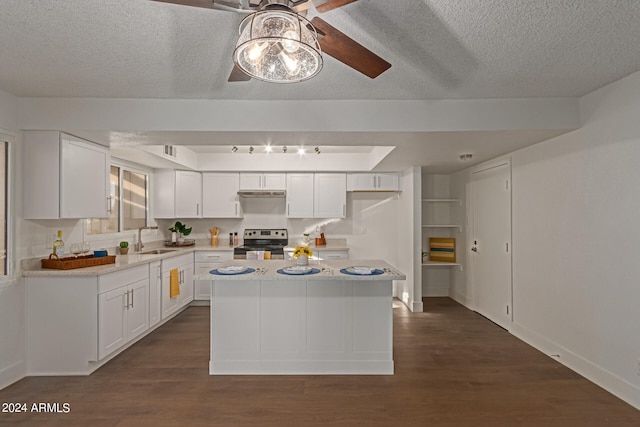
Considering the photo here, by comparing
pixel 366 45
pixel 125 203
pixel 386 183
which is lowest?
pixel 125 203

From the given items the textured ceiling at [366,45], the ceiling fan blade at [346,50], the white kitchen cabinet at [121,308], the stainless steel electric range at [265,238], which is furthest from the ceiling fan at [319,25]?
the stainless steel electric range at [265,238]

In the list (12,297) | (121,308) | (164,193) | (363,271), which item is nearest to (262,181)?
(164,193)

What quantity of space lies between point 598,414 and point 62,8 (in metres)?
4.09

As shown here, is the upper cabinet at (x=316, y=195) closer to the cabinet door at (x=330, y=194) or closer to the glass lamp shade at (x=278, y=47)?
the cabinet door at (x=330, y=194)

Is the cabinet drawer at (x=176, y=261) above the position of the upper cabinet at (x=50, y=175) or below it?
below

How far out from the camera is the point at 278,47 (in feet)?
4.77

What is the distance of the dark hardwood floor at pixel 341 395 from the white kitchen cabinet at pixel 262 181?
9.22 feet

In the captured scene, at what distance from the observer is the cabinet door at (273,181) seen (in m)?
5.71

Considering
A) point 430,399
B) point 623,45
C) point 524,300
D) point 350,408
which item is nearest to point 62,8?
point 350,408

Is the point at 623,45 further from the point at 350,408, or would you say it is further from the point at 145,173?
the point at 145,173

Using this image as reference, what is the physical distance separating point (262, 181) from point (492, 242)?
3.53 metres

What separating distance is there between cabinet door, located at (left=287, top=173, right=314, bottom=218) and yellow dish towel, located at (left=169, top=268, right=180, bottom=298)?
1.96 meters

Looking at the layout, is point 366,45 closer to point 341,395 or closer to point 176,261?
point 341,395

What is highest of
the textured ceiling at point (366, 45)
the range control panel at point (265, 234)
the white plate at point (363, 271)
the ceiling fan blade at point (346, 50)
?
the textured ceiling at point (366, 45)
